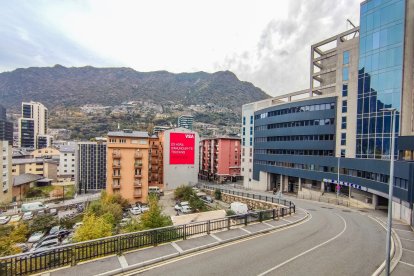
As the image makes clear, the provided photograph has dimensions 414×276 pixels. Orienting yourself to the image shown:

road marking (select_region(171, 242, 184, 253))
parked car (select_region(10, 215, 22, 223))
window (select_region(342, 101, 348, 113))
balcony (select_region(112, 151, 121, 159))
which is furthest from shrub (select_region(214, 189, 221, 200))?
road marking (select_region(171, 242, 184, 253))

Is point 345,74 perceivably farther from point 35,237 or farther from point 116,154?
point 35,237

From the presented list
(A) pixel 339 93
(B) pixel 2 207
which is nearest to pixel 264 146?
(A) pixel 339 93

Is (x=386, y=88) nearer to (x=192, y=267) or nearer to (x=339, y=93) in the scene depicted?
(x=339, y=93)

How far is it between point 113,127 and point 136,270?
643ft

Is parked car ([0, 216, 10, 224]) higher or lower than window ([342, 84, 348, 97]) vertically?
lower

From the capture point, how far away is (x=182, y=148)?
2837 inches

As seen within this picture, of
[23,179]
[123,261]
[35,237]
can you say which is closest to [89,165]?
[23,179]

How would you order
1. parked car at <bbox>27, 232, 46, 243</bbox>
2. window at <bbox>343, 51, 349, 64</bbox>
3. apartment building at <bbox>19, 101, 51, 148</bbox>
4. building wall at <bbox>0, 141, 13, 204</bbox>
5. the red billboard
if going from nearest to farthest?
1. parked car at <bbox>27, 232, 46, 243</bbox>
2. window at <bbox>343, 51, 349, 64</bbox>
3. building wall at <bbox>0, 141, 13, 204</bbox>
4. the red billboard
5. apartment building at <bbox>19, 101, 51, 148</bbox>

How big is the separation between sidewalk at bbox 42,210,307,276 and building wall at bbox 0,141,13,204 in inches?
2552

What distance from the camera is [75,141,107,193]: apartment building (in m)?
79.2

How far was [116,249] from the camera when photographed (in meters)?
11.0

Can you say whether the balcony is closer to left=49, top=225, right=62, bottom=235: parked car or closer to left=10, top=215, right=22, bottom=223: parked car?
left=49, top=225, right=62, bottom=235: parked car

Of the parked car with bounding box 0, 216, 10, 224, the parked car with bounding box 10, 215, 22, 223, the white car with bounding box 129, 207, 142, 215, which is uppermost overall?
the white car with bounding box 129, 207, 142, 215

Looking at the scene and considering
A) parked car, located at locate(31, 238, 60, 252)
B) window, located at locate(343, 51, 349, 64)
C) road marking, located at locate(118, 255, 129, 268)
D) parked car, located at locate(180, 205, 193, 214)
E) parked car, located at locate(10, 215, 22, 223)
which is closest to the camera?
road marking, located at locate(118, 255, 129, 268)
